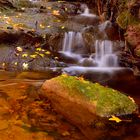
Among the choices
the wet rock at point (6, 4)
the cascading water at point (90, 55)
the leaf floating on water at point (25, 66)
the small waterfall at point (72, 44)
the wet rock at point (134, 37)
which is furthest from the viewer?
the wet rock at point (6, 4)

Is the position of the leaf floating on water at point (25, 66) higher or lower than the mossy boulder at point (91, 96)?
higher

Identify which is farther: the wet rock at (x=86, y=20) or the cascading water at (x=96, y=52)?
the wet rock at (x=86, y=20)

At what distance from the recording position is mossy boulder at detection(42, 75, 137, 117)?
524 cm

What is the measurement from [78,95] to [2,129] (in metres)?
1.54

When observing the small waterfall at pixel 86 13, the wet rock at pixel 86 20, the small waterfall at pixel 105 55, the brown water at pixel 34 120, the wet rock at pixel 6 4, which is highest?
the wet rock at pixel 6 4

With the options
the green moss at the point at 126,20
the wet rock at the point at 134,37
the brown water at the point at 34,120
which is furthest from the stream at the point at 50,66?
the green moss at the point at 126,20

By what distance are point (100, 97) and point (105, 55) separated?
443 cm

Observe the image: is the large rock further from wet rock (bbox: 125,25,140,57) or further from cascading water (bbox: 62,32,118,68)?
cascading water (bbox: 62,32,118,68)

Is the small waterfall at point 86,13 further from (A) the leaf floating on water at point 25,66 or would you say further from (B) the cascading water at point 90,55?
(A) the leaf floating on water at point 25,66

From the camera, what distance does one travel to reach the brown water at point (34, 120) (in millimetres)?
4520

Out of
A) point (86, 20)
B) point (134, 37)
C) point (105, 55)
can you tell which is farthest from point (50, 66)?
point (86, 20)

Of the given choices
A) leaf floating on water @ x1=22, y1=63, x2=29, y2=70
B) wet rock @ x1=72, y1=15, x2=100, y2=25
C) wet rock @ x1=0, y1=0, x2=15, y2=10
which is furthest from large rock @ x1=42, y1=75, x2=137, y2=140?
wet rock @ x1=0, y1=0, x2=15, y2=10

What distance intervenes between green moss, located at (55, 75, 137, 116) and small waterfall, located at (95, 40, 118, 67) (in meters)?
3.75

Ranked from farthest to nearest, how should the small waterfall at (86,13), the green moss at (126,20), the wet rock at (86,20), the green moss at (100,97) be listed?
the small waterfall at (86,13)
the wet rock at (86,20)
the green moss at (126,20)
the green moss at (100,97)
